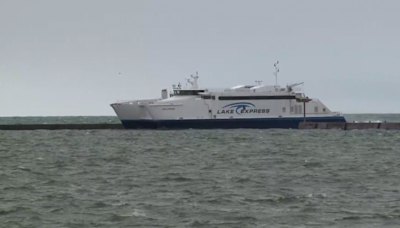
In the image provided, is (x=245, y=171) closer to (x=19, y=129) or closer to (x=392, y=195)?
(x=392, y=195)

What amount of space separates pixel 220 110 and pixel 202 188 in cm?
5064

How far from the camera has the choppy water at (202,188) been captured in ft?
69.0

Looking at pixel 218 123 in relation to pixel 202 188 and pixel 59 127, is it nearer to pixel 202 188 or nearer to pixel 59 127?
pixel 59 127

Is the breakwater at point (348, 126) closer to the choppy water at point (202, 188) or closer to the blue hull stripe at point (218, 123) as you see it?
the blue hull stripe at point (218, 123)

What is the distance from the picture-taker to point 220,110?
254 ft

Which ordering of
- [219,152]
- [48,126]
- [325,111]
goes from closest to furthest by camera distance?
[219,152], [325,111], [48,126]

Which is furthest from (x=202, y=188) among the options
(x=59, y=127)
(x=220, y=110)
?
(x=59, y=127)

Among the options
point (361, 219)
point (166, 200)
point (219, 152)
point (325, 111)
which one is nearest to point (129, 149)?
point (219, 152)

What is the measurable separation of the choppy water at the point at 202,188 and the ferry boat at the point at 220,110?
2943 cm

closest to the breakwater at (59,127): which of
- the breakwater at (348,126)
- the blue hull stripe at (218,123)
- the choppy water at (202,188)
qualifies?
the blue hull stripe at (218,123)

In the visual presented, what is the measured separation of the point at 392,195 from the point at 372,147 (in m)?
24.7

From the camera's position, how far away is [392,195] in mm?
25016

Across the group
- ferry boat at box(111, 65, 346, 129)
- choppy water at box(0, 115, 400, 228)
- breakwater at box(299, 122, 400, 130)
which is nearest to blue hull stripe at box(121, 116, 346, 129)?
ferry boat at box(111, 65, 346, 129)

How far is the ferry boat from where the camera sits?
76688 millimetres
